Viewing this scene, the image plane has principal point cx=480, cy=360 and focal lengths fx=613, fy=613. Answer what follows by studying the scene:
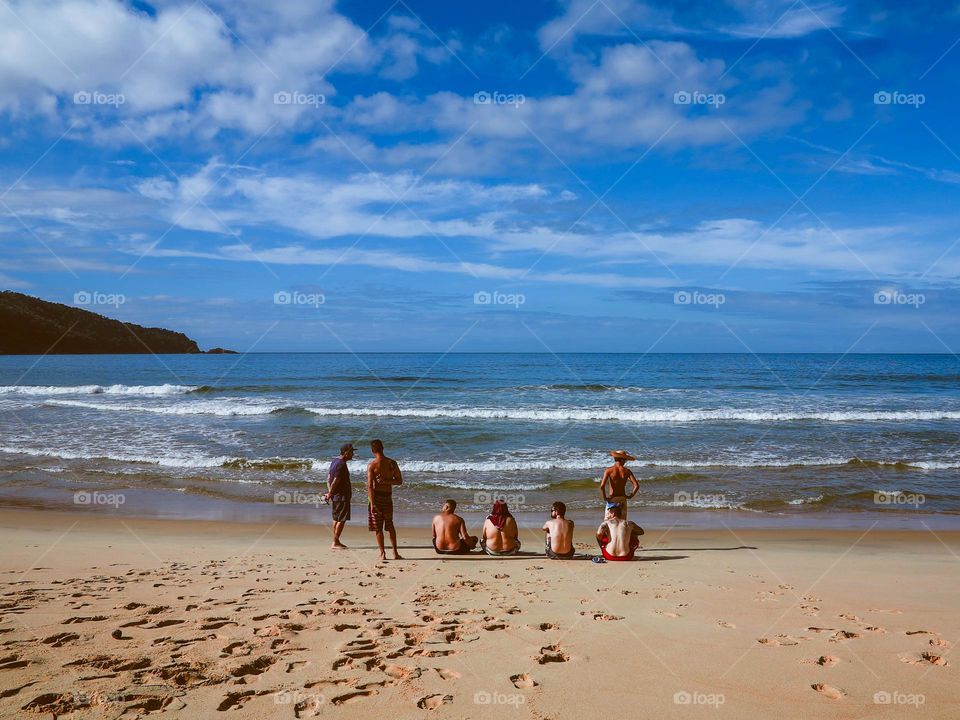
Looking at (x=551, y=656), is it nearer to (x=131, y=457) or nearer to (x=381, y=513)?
(x=381, y=513)

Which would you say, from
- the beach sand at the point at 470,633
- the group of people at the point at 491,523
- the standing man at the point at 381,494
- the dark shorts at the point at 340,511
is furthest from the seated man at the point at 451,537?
the dark shorts at the point at 340,511

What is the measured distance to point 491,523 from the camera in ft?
28.3

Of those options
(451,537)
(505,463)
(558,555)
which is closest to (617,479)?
(558,555)

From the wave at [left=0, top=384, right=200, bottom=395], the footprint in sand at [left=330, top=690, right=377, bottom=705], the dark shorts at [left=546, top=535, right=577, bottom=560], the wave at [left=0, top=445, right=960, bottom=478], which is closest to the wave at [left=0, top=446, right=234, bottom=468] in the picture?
the wave at [left=0, top=445, right=960, bottom=478]

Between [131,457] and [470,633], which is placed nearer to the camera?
[470,633]

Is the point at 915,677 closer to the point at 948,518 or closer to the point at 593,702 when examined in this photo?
the point at 593,702

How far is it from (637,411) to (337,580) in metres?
19.9

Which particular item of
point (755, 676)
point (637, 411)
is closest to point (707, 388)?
point (637, 411)

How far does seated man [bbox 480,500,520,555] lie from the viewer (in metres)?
8.52

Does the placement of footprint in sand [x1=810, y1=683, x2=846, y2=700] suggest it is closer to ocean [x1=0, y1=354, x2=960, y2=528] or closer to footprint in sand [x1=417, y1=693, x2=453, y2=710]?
footprint in sand [x1=417, y1=693, x2=453, y2=710]

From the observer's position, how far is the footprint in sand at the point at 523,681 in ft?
13.9

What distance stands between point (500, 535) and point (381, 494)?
1.74 m

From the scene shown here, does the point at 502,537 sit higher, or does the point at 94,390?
the point at 94,390

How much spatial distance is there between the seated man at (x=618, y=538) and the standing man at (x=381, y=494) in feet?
9.07
